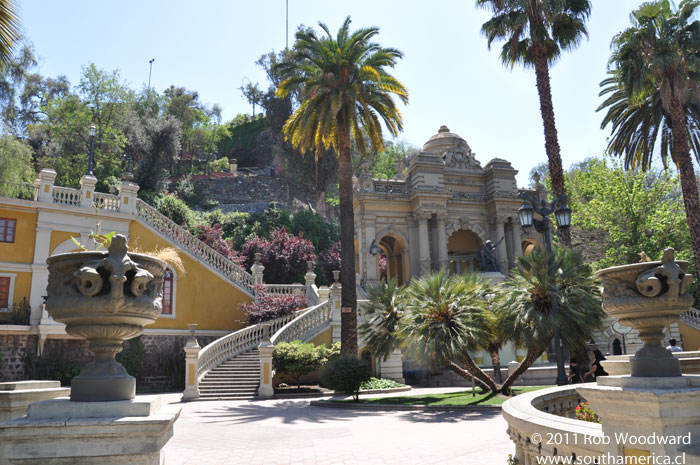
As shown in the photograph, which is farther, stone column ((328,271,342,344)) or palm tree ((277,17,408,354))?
stone column ((328,271,342,344))

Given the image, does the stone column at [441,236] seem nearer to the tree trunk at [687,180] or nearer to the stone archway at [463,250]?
the stone archway at [463,250]

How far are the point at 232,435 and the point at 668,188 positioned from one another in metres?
32.8

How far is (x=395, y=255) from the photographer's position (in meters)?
36.5

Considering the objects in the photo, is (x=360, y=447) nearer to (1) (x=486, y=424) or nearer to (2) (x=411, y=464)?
(2) (x=411, y=464)

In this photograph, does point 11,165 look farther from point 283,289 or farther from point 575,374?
point 575,374

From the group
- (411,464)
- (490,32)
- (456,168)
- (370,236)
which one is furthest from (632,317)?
(456,168)

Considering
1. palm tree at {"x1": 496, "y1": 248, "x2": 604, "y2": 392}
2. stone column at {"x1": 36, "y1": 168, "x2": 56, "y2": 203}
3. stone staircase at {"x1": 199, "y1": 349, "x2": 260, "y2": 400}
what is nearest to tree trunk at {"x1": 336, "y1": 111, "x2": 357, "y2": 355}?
stone staircase at {"x1": 199, "y1": 349, "x2": 260, "y2": 400}

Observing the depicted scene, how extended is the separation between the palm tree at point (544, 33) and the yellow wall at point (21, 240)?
22.6m

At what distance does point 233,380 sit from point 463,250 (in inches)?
871

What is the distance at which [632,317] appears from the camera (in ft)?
17.2

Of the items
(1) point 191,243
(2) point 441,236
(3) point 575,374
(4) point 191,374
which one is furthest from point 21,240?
(3) point 575,374

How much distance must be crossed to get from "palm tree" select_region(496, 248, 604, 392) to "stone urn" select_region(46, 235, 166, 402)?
1133cm

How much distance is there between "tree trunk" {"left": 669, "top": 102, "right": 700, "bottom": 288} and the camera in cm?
2025

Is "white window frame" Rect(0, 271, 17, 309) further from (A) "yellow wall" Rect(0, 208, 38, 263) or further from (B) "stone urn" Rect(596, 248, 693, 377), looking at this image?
(B) "stone urn" Rect(596, 248, 693, 377)
